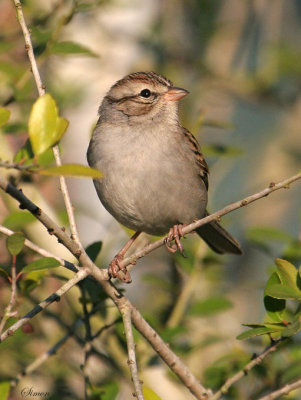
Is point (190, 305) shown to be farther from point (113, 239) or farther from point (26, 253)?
point (26, 253)

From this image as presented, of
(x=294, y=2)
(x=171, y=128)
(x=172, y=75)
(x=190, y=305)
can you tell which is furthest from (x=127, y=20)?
(x=190, y=305)

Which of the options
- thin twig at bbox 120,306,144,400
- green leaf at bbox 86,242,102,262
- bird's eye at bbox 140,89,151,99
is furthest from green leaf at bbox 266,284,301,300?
bird's eye at bbox 140,89,151,99

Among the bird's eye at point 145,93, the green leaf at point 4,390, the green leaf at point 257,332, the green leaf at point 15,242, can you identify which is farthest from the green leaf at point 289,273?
the bird's eye at point 145,93

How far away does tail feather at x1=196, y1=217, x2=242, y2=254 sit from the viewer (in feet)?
13.9

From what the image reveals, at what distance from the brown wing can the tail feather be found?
28cm

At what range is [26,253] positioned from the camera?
357cm

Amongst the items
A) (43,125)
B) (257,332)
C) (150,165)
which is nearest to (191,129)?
(150,165)

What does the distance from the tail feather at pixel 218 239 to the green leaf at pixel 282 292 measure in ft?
5.81

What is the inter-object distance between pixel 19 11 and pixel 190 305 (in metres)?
2.22

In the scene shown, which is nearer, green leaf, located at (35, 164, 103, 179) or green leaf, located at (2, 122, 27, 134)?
green leaf, located at (35, 164, 103, 179)

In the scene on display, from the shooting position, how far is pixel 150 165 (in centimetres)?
360

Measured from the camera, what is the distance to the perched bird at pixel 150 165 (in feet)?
11.8

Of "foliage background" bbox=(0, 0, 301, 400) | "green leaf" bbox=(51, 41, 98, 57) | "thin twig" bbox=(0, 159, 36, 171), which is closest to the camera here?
"thin twig" bbox=(0, 159, 36, 171)

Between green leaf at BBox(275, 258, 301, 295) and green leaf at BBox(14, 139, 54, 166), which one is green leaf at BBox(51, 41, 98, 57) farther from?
green leaf at BBox(275, 258, 301, 295)
